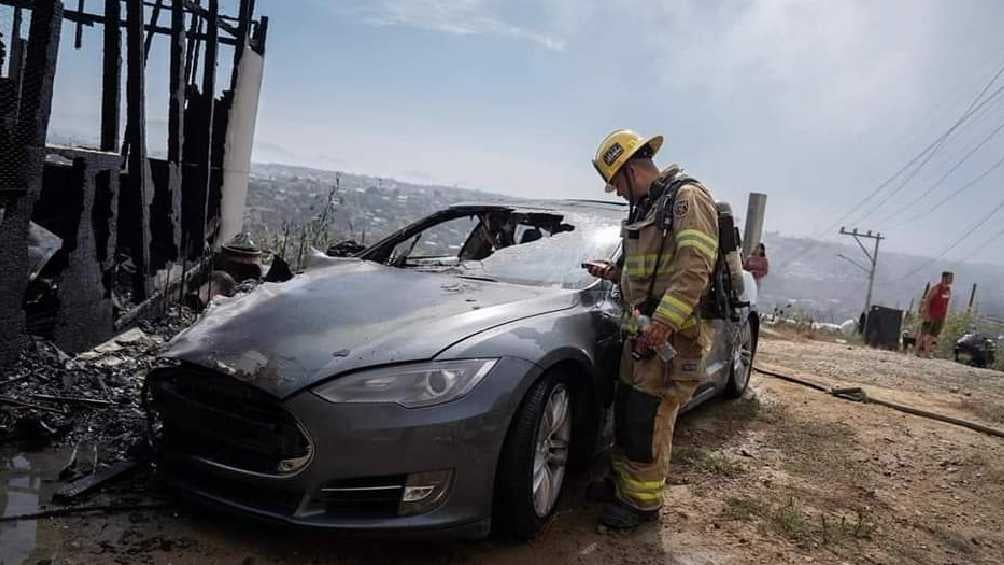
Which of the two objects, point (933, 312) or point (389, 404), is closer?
point (389, 404)

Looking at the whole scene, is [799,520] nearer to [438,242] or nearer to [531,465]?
[531,465]

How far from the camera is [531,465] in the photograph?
2.75 metres

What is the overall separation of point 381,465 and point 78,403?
227 cm

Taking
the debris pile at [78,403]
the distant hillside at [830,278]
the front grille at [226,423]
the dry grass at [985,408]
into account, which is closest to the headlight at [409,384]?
the front grille at [226,423]

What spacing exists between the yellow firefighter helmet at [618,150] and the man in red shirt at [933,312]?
34.9ft

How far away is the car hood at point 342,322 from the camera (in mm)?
2586

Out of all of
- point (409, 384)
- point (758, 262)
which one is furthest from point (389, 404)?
point (758, 262)

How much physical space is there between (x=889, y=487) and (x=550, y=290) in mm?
2359

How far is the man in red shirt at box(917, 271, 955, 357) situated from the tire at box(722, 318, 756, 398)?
26.0 feet

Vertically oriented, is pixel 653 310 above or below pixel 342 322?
above

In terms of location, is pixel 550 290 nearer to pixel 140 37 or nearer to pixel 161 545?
pixel 161 545

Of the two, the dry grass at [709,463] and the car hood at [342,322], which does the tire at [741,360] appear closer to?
the dry grass at [709,463]

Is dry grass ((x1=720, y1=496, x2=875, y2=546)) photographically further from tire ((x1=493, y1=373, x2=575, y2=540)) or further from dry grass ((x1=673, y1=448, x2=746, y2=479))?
tire ((x1=493, y1=373, x2=575, y2=540))

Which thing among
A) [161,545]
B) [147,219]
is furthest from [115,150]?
[161,545]
